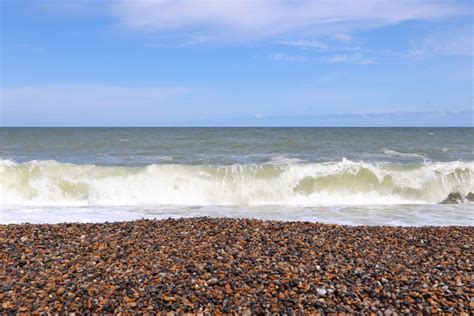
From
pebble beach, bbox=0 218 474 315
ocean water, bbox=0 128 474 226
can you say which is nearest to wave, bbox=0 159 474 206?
A: ocean water, bbox=0 128 474 226

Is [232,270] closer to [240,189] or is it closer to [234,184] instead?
[240,189]

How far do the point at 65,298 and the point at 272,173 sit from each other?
1131 cm

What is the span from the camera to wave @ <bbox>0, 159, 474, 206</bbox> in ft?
44.5

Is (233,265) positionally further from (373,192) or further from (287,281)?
(373,192)

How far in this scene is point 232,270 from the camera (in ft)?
16.4

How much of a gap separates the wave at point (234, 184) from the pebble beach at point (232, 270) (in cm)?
642

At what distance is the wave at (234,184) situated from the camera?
13.6m

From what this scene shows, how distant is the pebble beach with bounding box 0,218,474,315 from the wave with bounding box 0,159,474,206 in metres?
6.42


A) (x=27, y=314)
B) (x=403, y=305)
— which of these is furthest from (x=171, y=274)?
(x=403, y=305)

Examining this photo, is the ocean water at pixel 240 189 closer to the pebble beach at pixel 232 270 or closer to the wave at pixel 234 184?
the wave at pixel 234 184

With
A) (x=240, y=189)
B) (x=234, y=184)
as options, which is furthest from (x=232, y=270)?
(x=234, y=184)

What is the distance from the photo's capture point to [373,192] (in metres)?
14.4

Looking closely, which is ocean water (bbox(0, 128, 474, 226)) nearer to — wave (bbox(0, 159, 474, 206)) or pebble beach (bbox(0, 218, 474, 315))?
wave (bbox(0, 159, 474, 206))

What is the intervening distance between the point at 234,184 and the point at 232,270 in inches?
387
